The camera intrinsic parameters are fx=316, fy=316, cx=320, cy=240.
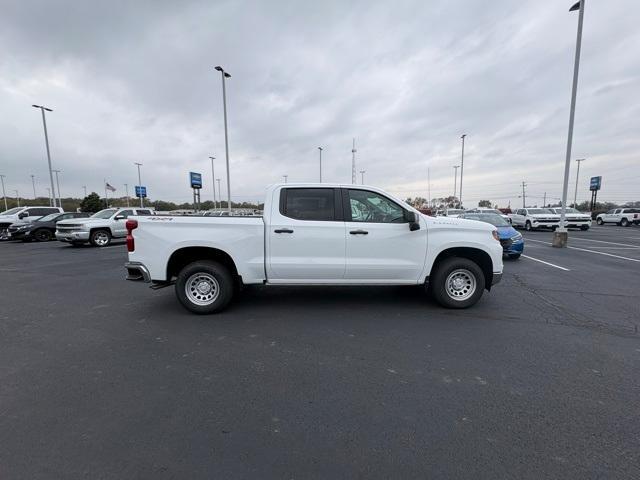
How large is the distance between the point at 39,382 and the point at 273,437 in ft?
8.25

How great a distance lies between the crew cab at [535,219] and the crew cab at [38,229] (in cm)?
3200

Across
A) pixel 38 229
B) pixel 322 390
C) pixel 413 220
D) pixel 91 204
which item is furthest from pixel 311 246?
pixel 91 204

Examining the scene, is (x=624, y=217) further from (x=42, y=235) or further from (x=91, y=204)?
(x=91, y=204)

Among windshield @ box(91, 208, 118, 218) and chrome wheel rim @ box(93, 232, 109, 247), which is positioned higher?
windshield @ box(91, 208, 118, 218)

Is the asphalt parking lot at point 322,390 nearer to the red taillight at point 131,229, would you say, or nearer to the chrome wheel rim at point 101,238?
the red taillight at point 131,229

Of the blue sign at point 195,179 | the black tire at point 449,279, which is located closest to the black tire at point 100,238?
the black tire at point 449,279

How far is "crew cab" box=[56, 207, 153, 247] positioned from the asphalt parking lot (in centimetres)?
1106

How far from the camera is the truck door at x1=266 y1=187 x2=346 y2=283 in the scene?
16.0ft

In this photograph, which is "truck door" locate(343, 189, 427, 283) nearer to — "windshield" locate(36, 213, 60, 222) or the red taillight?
the red taillight

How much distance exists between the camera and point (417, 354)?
3.64 metres

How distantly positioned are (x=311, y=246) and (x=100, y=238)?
1499 centimetres

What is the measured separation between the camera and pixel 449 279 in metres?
5.23

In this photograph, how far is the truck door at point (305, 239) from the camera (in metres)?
4.88

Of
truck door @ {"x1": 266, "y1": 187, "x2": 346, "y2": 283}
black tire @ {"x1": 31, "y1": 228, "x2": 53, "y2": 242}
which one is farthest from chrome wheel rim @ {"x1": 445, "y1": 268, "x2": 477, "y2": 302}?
black tire @ {"x1": 31, "y1": 228, "x2": 53, "y2": 242}
